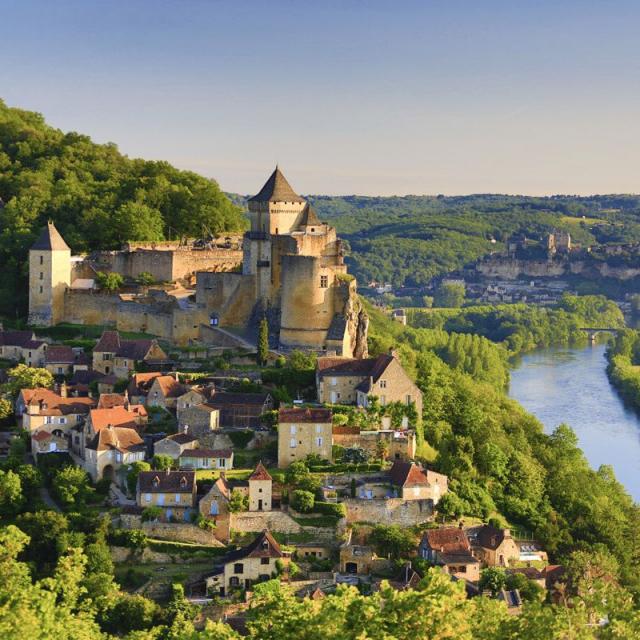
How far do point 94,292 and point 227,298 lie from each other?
520 centimetres

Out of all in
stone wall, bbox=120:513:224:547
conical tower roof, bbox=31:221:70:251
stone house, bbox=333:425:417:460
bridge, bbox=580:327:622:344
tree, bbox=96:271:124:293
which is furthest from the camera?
bridge, bbox=580:327:622:344

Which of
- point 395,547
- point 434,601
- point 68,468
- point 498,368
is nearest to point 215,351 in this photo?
point 68,468

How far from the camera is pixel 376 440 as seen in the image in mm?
29672

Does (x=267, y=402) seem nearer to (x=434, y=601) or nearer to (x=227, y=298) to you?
(x=227, y=298)

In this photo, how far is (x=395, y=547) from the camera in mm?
26828

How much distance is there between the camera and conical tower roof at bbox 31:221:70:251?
3838cm

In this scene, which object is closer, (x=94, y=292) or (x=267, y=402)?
(x=267, y=402)

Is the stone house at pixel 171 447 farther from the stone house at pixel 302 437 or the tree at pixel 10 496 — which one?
the tree at pixel 10 496

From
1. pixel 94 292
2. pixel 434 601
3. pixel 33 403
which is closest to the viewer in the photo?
pixel 434 601

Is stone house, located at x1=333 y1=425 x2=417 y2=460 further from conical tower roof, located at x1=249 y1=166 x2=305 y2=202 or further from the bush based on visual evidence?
conical tower roof, located at x1=249 y1=166 x2=305 y2=202

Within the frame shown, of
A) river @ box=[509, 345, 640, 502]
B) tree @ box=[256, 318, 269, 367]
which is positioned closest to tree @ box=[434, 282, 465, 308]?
river @ box=[509, 345, 640, 502]

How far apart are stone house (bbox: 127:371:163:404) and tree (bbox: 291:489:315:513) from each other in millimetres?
6292

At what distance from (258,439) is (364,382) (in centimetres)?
333

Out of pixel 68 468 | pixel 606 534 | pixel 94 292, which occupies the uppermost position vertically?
pixel 94 292
